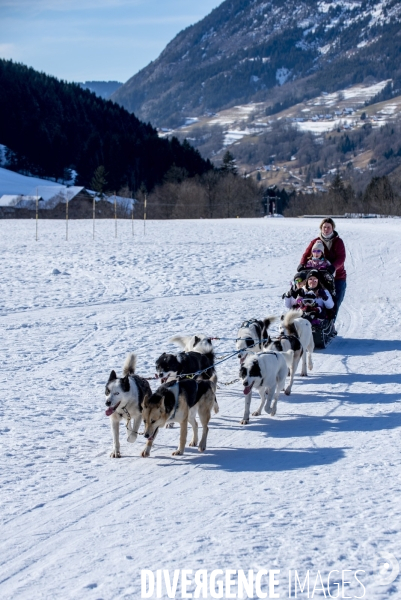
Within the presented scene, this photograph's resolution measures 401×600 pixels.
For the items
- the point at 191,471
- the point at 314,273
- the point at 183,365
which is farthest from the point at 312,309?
the point at 191,471

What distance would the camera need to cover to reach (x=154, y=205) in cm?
6112

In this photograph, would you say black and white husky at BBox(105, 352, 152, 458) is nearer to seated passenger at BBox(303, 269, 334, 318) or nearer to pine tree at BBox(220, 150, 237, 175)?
seated passenger at BBox(303, 269, 334, 318)

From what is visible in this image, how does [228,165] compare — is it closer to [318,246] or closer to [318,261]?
[318,246]

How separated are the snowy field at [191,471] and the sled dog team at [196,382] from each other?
8.9 inches

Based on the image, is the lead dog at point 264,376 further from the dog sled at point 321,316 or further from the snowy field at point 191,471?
the dog sled at point 321,316

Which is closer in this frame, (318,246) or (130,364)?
(130,364)

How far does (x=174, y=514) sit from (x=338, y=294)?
6.75 meters

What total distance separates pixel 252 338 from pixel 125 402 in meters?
2.69

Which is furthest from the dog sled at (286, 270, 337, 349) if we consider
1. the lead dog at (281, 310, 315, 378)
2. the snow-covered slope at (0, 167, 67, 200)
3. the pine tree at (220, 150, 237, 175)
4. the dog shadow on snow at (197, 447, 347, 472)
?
the pine tree at (220, 150, 237, 175)

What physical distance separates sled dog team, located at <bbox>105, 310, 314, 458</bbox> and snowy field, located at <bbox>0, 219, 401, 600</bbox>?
0.23 meters

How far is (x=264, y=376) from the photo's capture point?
7191mm

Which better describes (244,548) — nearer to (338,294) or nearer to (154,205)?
(338,294)

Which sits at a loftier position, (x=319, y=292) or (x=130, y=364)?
(x=319, y=292)

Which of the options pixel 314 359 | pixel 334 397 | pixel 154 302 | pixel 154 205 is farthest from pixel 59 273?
pixel 154 205
